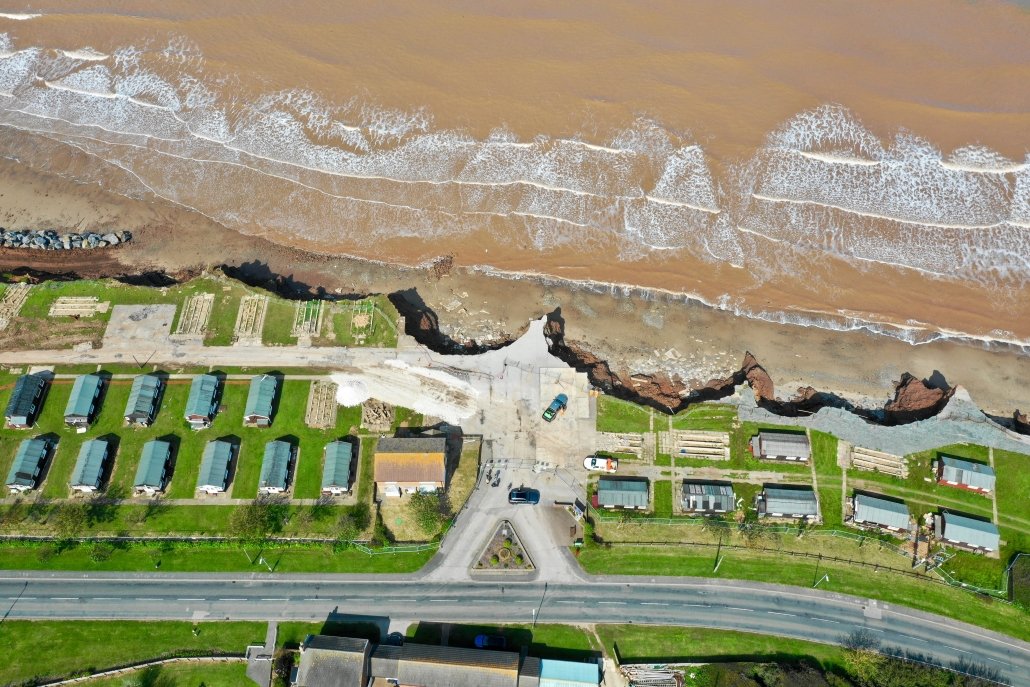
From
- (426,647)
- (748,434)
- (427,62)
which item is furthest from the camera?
(427,62)

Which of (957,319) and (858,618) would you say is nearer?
(858,618)

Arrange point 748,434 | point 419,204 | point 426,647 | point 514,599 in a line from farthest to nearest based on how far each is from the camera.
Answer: point 419,204 → point 748,434 → point 514,599 → point 426,647

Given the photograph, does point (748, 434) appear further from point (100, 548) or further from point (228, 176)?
point (228, 176)

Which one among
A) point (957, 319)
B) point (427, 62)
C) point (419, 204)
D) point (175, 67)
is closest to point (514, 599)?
point (419, 204)

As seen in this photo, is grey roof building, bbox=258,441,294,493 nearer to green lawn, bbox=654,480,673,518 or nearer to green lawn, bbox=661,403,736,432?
green lawn, bbox=654,480,673,518

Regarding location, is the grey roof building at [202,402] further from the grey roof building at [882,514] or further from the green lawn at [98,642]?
the grey roof building at [882,514]

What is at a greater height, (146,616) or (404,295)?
(404,295)

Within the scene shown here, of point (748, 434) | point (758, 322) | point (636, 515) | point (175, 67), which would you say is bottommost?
point (636, 515)
